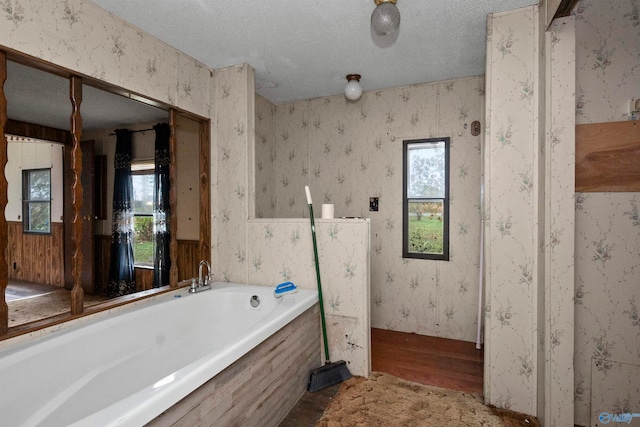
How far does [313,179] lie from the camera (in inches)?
136

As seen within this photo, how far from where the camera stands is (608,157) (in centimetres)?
169

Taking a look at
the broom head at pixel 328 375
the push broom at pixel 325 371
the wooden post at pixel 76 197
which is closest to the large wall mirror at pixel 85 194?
the wooden post at pixel 76 197

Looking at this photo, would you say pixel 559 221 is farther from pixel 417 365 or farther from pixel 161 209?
pixel 161 209

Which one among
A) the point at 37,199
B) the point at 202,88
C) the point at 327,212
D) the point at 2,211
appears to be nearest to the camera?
the point at 2,211

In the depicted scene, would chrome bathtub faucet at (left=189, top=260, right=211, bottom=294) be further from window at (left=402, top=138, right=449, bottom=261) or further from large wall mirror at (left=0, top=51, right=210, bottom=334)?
window at (left=402, top=138, right=449, bottom=261)

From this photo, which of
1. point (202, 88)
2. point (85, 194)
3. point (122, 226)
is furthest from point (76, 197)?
point (85, 194)

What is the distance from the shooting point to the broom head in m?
2.07

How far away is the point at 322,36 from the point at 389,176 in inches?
57.6

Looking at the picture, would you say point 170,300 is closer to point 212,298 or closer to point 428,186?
point 212,298

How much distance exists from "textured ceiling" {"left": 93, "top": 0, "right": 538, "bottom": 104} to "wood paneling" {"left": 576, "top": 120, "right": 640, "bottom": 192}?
33.7 inches

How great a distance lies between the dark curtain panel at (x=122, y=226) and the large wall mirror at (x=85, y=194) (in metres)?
0.06

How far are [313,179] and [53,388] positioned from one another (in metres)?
2.62

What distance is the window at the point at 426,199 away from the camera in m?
2.96

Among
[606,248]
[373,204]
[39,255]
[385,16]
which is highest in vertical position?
[385,16]
